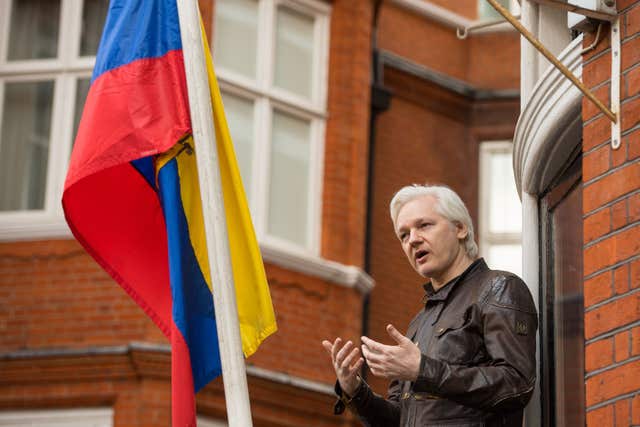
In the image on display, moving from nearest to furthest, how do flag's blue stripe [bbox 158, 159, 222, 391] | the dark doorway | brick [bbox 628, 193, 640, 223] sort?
1. brick [bbox 628, 193, 640, 223]
2. the dark doorway
3. flag's blue stripe [bbox 158, 159, 222, 391]

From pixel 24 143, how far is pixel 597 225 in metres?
9.30

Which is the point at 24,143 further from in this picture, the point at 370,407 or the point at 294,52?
the point at 370,407

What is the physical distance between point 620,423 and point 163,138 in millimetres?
2643

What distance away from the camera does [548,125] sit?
22.1ft

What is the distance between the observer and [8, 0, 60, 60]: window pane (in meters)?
14.5

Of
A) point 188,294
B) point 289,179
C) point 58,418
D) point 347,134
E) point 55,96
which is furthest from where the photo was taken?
point 347,134

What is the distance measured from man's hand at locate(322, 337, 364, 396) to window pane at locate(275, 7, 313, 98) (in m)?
8.98

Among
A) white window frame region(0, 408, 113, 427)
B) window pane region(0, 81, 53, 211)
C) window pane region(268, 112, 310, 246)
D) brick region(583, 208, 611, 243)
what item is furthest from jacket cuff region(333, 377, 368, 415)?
window pane region(0, 81, 53, 211)

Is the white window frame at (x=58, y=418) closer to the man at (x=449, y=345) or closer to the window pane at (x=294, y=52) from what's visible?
the window pane at (x=294, y=52)

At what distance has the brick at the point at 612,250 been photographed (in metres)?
5.50

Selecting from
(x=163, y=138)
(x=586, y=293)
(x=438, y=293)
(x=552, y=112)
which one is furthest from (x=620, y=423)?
(x=163, y=138)

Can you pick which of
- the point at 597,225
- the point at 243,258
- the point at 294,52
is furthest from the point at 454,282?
the point at 294,52

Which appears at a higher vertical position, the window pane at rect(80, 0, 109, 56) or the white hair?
the window pane at rect(80, 0, 109, 56)

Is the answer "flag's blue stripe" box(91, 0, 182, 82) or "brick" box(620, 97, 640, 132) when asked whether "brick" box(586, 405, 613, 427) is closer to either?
"brick" box(620, 97, 640, 132)
